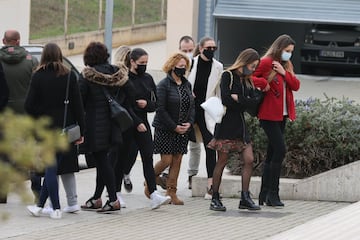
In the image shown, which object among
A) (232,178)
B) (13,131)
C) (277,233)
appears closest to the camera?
(13,131)

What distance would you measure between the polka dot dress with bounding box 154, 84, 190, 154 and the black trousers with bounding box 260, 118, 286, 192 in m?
0.81

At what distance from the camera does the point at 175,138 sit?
33.4ft

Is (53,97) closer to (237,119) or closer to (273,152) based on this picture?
(237,119)

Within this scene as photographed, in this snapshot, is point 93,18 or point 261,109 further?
point 93,18

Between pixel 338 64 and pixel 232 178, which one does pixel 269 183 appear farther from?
pixel 338 64

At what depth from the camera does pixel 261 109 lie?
986 cm

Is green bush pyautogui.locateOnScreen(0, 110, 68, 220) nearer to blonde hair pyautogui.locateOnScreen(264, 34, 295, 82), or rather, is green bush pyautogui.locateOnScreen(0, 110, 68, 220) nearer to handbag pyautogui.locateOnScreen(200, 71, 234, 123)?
handbag pyautogui.locateOnScreen(200, 71, 234, 123)

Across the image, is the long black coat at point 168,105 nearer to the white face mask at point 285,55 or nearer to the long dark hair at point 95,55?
the long dark hair at point 95,55

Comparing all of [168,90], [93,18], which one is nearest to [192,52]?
[168,90]

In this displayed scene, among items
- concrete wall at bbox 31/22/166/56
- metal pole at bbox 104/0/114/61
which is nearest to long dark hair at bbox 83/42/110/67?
metal pole at bbox 104/0/114/61

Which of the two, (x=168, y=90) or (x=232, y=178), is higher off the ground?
(x=168, y=90)

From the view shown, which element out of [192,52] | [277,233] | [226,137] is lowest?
[277,233]

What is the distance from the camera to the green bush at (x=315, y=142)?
1066 cm

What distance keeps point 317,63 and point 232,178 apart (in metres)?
13.9
